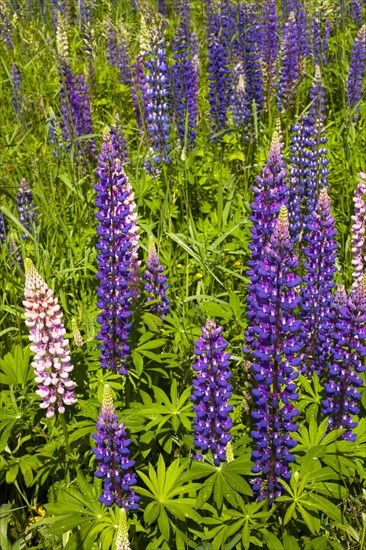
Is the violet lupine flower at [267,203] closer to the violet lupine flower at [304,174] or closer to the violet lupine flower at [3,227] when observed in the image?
the violet lupine flower at [304,174]

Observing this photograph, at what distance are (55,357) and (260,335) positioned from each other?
84 cm

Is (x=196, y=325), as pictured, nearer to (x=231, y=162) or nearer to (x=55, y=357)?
(x=55, y=357)

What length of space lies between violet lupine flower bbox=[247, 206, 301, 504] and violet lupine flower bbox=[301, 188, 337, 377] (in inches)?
22.3

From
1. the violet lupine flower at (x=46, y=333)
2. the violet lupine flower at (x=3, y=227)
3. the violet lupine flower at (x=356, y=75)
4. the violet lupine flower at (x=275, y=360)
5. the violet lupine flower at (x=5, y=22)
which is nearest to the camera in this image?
the violet lupine flower at (x=275, y=360)

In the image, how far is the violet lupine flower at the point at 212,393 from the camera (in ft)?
7.77

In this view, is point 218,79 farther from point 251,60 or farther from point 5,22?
point 5,22

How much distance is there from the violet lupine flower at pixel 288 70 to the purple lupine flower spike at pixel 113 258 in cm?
298

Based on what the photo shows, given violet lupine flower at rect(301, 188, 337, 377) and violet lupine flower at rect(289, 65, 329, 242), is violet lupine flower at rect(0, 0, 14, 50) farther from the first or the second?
violet lupine flower at rect(301, 188, 337, 377)

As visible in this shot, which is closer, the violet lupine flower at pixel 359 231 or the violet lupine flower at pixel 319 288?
the violet lupine flower at pixel 319 288

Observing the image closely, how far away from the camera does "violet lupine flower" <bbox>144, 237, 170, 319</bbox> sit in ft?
10.6

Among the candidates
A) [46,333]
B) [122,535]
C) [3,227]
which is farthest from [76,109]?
[122,535]

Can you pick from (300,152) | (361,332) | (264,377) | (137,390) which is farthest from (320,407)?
(300,152)

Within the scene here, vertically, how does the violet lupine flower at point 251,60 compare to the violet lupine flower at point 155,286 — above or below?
above

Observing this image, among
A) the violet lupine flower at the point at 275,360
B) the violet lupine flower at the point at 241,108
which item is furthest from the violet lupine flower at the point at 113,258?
the violet lupine flower at the point at 241,108
